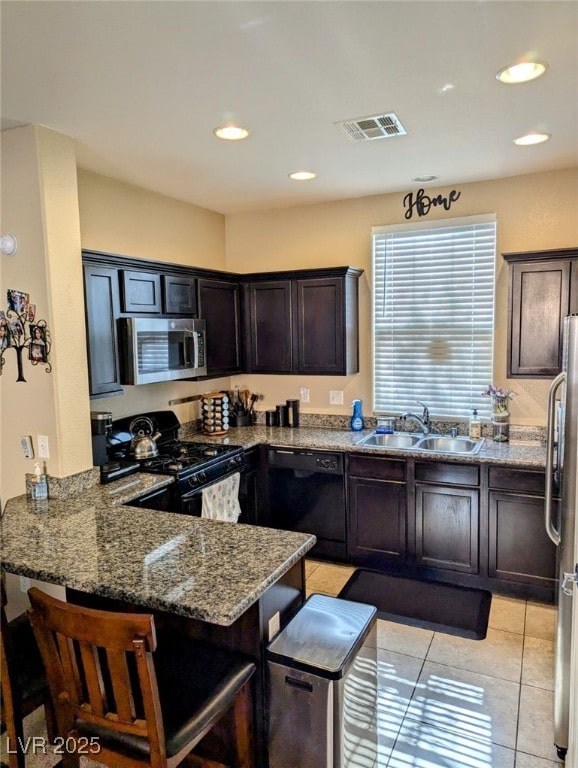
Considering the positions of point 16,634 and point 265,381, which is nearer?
point 16,634

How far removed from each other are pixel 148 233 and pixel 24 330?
4.87 feet

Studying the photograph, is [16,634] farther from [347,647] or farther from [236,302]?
[236,302]

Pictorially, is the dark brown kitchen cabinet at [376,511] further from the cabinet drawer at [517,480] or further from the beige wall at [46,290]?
the beige wall at [46,290]

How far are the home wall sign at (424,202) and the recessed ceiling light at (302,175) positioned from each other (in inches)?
36.1

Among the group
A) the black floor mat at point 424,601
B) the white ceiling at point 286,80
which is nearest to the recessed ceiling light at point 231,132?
the white ceiling at point 286,80

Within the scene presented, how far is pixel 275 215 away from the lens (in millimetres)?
4504

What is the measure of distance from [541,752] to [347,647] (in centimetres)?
113

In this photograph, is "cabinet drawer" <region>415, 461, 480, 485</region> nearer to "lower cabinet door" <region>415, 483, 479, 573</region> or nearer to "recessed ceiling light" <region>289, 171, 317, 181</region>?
"lower cabinet door" <region>415, 483, 479, 573</region>

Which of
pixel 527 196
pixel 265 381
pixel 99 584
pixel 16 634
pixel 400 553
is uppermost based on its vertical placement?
pixel 527 196

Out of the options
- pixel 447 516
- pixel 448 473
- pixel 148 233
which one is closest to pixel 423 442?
pixel 448 473

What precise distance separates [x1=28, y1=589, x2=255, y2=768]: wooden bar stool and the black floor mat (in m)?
1.79

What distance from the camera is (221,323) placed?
415 cm

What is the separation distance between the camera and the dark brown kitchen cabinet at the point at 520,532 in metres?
3.19

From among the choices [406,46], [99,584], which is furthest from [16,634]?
[406,46]
